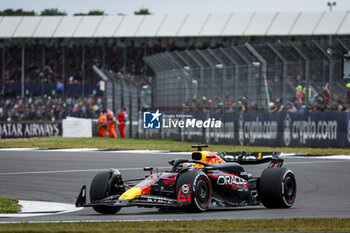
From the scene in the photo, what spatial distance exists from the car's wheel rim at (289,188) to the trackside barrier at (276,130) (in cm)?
1153

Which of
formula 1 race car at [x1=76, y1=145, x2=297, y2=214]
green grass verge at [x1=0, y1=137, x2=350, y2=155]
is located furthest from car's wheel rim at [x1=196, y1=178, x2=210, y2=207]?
green grass verge at [x1=0, y1=137, x2=350, y2=155]

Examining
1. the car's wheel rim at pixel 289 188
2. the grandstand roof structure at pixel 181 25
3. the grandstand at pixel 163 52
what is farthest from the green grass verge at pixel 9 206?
the grandstand roof structure at pixel 181 25

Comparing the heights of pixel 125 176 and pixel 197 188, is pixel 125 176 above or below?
below

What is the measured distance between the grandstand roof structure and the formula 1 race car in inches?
1328

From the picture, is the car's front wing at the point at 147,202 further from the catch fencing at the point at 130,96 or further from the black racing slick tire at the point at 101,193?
the catch fencing at the point at 130,96

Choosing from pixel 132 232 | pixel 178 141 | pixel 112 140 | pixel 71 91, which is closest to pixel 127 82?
pixel 112 140

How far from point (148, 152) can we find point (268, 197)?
13.9 m

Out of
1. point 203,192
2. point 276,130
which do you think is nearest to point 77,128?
point 276,130

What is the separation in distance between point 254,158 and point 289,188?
996 mm

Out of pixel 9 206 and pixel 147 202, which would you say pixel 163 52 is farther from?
pixel 147 202

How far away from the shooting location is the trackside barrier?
22.4 meters

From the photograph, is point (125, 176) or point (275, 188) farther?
point (125, 176)

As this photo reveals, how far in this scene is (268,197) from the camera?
10.6 m

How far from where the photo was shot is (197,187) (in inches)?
386
